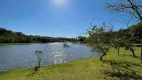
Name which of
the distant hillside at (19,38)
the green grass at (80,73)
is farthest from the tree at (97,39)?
the distant hillside at (19,38)

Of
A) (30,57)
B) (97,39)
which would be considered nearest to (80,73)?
(97,39)

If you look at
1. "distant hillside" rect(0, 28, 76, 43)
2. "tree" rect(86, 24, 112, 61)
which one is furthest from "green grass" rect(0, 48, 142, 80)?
"distant hillside" rect(0, 28, 76, 43)

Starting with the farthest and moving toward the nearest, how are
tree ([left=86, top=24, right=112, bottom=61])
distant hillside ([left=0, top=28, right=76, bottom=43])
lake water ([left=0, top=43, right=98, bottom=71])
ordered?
distant hillside ([left=0, top=28, right=76, bottom=43])
lake water ([left=0, top=43, right=98, bottom=71])
tree ([left=86, top=24, right=112, bottom=61])

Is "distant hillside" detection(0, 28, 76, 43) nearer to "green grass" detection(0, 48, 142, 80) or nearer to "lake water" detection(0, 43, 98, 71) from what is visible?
"lake water" detection(0, 43, 98, 71)

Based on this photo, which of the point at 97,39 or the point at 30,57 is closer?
the point at 97,39

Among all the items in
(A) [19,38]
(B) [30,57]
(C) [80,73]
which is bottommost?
(B) [30,57]

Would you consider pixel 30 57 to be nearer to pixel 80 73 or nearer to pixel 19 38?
pixel 80 73

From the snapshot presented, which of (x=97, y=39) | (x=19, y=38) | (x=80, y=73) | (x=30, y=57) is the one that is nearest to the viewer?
(x=80, y=73)

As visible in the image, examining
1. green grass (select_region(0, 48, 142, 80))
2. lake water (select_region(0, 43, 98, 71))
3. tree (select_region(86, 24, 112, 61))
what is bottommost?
lake water (select_region(0, 43, 98, 71))

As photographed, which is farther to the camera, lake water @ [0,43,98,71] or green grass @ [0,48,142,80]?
lake water @ [0,43,98,71]

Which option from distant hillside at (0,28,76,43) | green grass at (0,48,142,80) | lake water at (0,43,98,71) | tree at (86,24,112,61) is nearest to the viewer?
green grass at (0,48,142,80)

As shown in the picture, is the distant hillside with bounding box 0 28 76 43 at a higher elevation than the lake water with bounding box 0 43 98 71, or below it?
higher

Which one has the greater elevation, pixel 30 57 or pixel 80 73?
pixel 80 73

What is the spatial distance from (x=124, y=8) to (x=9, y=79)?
8.48m
